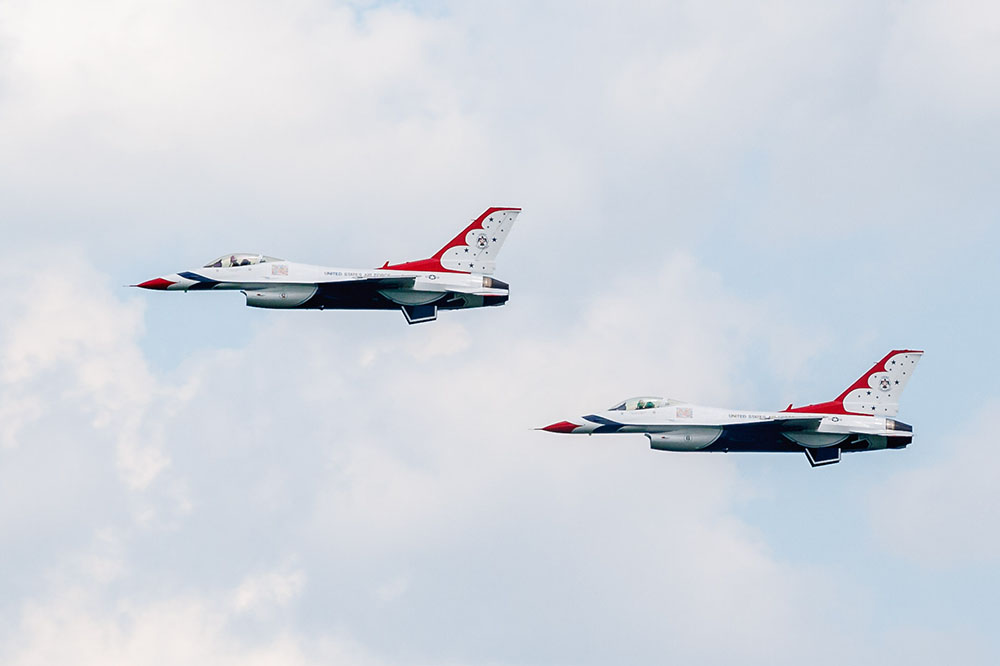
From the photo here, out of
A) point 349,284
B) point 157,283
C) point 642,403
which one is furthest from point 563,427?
point 157,283

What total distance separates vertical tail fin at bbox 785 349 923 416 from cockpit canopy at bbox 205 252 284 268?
29810 mm

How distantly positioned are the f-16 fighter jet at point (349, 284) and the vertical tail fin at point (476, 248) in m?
0.08

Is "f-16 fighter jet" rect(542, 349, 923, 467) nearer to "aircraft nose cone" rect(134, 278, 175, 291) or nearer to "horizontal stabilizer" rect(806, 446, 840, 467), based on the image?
"horizontal stabilizer" rect(806, 446, 840, 467)

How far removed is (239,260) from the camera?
3123 inches

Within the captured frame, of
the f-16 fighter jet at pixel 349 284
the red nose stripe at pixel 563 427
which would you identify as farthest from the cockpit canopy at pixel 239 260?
the red nose stripe at pixel 563 427

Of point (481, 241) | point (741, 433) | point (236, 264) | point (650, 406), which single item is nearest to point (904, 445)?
point (741, 433)

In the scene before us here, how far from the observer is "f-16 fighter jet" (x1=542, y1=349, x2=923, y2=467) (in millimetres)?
78500

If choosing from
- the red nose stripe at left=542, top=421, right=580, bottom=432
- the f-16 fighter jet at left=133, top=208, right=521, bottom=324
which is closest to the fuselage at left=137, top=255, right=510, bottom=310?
the f-16 fighter jet at left=133, top=208, right=521, bottom=324

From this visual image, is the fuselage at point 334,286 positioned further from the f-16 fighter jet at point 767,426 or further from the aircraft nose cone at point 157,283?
the f-16 fighter jet at point 767,426

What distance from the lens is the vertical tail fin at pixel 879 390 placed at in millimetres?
80500

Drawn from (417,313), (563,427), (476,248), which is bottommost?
(563,427)

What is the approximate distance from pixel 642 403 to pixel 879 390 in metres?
13.6

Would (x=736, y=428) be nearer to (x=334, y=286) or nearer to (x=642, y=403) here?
(x=642, y=403)

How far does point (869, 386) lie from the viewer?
81312 millimetres
